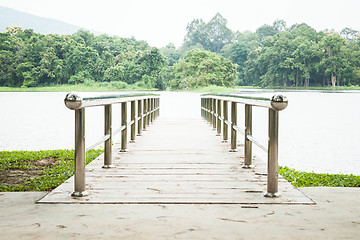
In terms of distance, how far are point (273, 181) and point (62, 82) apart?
59.7 m

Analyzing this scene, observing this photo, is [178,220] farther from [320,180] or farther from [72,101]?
[320,180]

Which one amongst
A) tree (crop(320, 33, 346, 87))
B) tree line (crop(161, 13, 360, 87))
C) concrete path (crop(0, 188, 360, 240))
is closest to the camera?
concrete path (crop(0, 188, 360, 240))

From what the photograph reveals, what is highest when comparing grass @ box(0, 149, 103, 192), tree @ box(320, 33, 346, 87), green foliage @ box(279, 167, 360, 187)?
tree @ box(320, 33, 346, 87)

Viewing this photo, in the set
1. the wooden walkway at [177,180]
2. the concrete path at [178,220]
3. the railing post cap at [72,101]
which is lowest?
the concrete path at [178,220]

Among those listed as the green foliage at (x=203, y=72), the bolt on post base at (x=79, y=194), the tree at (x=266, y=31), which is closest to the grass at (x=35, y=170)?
the bolt on post base at (x=79, y=194)

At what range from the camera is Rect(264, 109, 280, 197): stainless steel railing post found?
11.9 ft

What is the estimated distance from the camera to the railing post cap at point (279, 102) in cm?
341

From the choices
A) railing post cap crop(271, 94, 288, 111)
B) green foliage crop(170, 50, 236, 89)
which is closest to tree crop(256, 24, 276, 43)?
green foliage crop(170, 50, 236, 89)

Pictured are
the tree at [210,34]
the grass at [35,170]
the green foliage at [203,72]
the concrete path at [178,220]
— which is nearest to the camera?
the concrete path at [178,220]

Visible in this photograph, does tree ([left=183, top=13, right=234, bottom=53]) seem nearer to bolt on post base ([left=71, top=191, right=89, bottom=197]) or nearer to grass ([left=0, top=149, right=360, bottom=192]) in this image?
grass ([left=0, top=149, right=360, bottom=192])

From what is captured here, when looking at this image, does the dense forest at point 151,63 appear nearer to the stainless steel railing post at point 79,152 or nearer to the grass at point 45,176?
the grass at point 45,176

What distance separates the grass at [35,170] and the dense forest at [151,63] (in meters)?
46.1

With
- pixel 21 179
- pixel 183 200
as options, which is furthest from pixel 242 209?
pixel 21 179

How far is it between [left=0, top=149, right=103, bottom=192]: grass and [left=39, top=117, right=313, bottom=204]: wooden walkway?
609 millimetres
